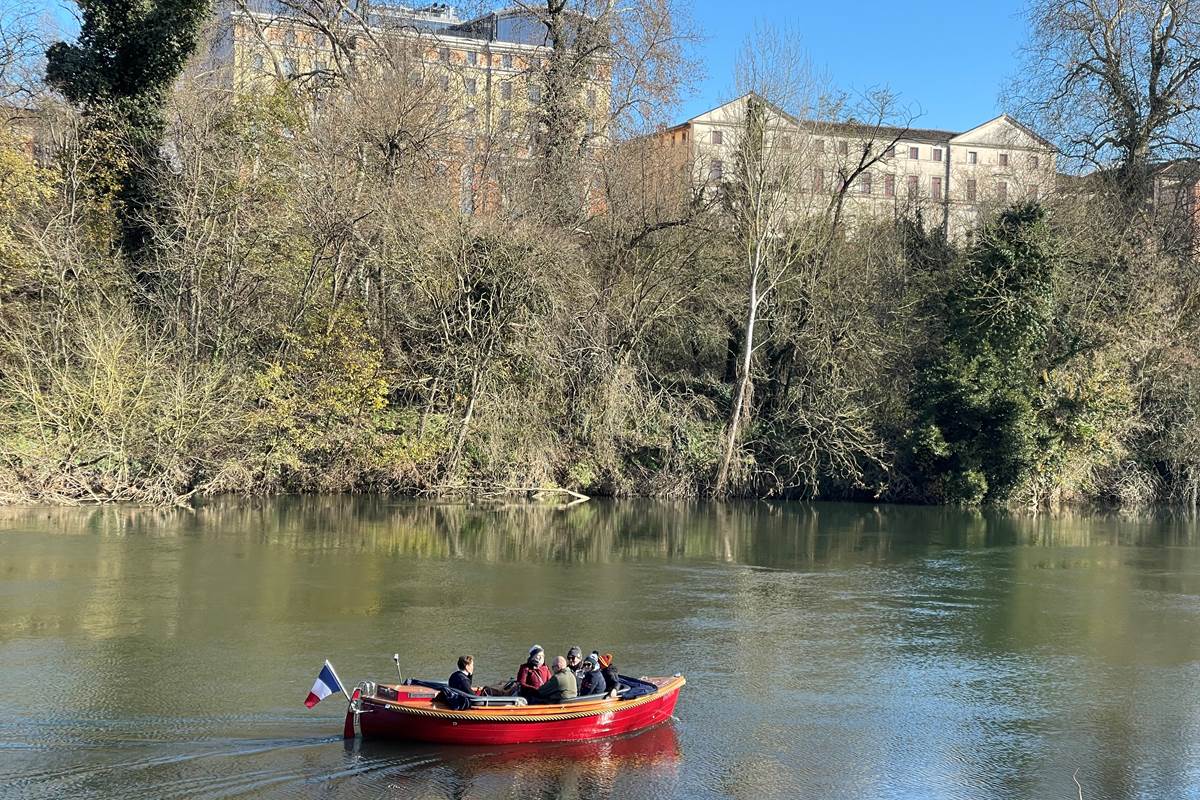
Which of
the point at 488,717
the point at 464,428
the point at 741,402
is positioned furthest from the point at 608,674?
the point at 741,402

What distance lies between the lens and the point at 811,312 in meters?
36.8

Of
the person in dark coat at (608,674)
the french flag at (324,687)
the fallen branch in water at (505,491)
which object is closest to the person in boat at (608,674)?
the person in dark coat at (608,674)

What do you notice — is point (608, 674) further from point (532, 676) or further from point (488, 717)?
point (488, 717)

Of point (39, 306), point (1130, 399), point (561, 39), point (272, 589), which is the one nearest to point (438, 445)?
point (39, 306)

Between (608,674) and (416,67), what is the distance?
3018cm

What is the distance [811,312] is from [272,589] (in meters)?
22.4

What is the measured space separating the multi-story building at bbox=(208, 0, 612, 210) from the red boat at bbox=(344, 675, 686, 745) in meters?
26.3

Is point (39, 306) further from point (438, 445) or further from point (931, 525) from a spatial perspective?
point (931, 525)

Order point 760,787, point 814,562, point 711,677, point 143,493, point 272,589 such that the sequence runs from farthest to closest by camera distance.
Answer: point 143,493
point 814,562
point 272,589
point 711,677
point 760,787

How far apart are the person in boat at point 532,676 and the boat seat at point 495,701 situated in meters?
0.24

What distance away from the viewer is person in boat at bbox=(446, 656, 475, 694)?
1231 cm

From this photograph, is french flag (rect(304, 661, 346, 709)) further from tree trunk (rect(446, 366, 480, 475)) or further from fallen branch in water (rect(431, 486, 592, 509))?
tree trunk (rect(446, 366, 480, 475))

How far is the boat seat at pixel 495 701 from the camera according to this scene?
12.1m

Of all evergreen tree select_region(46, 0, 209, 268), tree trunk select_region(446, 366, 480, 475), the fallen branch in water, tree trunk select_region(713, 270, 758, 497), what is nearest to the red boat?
the fallen branch in water
